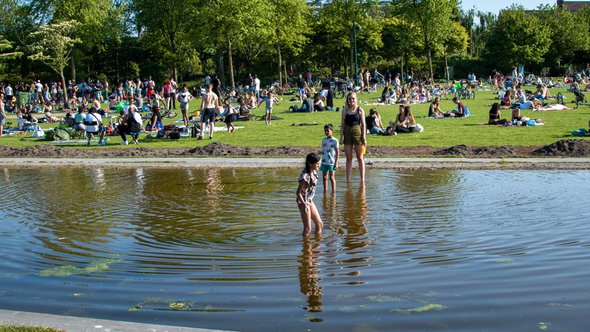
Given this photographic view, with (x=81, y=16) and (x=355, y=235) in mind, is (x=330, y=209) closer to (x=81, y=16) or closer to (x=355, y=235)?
(x=355, y=235)

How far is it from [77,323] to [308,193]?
4.69 m

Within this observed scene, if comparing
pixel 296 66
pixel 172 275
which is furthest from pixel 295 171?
pixel 296 66

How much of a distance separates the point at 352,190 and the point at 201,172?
5.25 metres

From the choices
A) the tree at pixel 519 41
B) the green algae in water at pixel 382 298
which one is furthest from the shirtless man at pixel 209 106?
the tree at pixel 519 41

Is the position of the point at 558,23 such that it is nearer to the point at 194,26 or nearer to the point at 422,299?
the point at 194,26

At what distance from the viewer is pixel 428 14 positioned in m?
57.2

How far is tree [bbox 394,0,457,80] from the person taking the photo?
187 ft

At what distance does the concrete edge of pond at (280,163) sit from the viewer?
58.4 ft

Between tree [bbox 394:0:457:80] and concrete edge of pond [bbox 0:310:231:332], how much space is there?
5223cm

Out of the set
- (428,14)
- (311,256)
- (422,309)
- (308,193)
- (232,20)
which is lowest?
(422,309)

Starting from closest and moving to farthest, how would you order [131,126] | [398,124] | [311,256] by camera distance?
[311,256] < [131,126] < [398,124]

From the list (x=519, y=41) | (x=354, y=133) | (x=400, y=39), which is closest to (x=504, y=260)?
(x=354, y=133)

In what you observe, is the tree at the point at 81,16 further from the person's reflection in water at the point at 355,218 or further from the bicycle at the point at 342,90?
the person's reflection in water at the point at 355,218

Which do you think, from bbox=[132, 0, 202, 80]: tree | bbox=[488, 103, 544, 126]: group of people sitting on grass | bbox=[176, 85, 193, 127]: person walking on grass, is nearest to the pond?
bbox=[488, 103, 544, 126]: group of people sitting on grass
